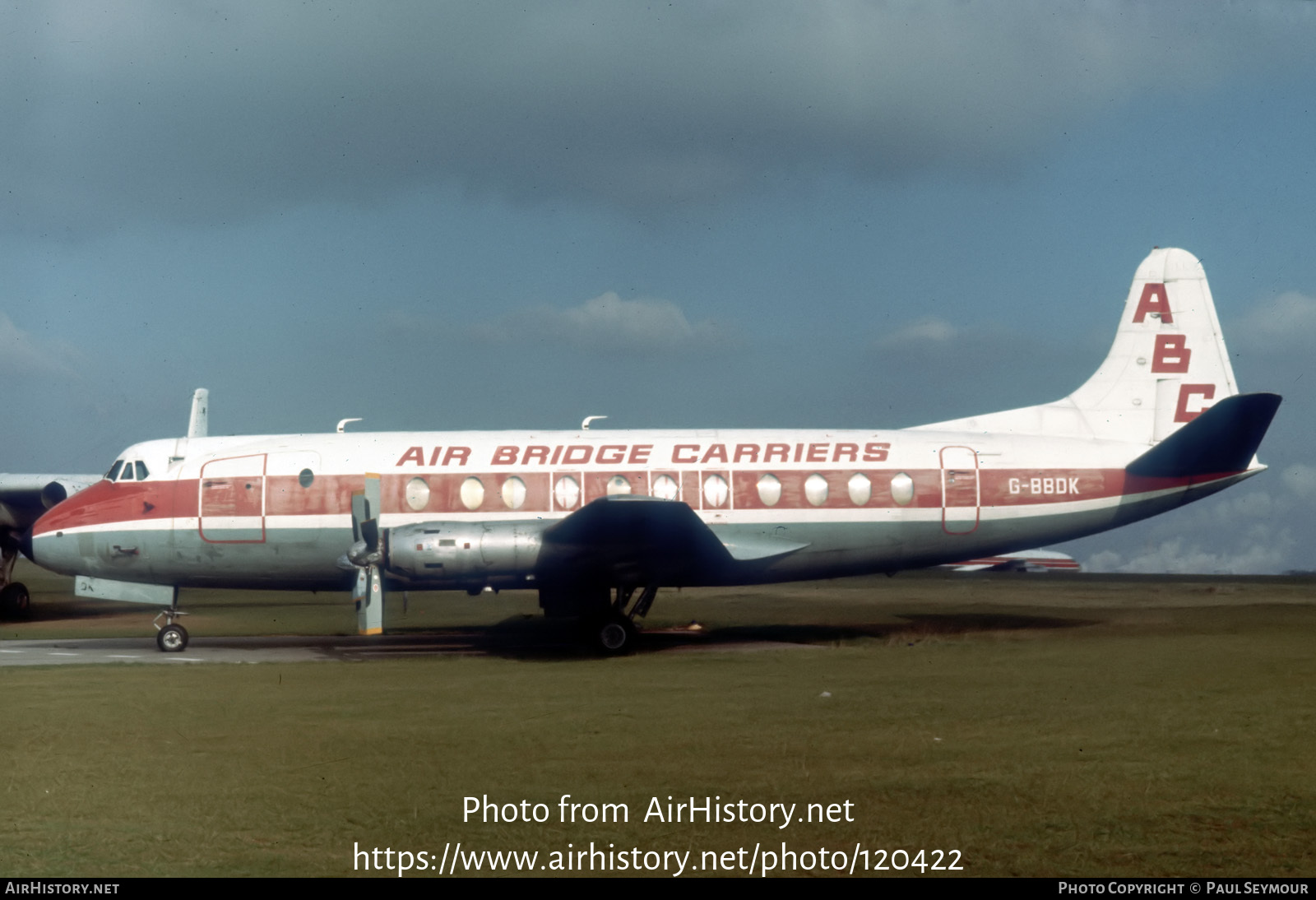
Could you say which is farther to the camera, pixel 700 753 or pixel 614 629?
pixel 614 629

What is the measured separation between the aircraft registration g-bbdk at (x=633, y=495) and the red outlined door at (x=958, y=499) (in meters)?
0.03

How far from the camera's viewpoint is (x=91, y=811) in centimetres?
796

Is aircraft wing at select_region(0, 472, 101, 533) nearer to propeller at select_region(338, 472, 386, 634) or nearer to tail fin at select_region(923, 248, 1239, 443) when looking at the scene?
propeller at select_region(338, 472, 386, 634)

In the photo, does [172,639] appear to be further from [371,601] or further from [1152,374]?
[1152,374]

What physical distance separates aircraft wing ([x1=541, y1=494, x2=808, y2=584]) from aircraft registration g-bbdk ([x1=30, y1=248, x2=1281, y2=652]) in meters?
0.07

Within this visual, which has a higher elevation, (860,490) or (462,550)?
(860,490)

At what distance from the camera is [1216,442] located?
65.3 feet

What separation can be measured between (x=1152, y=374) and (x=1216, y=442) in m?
2.62

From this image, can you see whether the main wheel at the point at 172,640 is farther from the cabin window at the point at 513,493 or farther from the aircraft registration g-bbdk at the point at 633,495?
the cabin window at the point at 513,493

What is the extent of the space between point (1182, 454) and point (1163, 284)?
3.98 meters

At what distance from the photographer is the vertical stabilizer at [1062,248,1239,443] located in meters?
21.9

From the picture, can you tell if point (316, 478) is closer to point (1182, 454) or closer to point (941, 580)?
point (1182, 454)

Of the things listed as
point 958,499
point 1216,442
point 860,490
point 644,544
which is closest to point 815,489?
point 860,490
